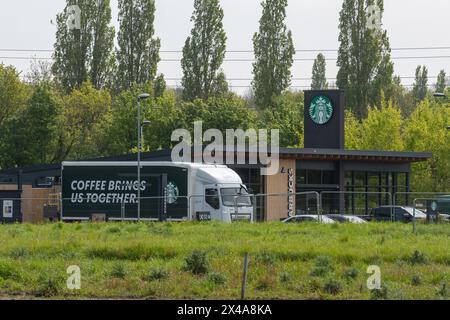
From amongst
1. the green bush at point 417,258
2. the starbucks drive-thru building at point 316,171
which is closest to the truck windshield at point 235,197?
the starbucks drive-thru building at point 316,171

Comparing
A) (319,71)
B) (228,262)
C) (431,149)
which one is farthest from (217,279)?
(319,71)

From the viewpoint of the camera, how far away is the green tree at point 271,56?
9294cm

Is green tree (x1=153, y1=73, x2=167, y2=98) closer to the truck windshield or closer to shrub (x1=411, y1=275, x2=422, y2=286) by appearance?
the truck windshield

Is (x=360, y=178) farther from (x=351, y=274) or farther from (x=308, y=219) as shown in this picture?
(x=351, y=274)

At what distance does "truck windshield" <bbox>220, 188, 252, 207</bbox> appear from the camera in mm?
45469

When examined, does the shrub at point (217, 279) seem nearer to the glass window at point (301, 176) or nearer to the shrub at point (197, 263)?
the shrub at point (197, 263)

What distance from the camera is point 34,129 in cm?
7919

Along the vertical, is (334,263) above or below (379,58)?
below

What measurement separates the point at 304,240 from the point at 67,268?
26.6 ft

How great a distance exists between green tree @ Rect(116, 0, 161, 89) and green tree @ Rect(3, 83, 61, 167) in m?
11.5
